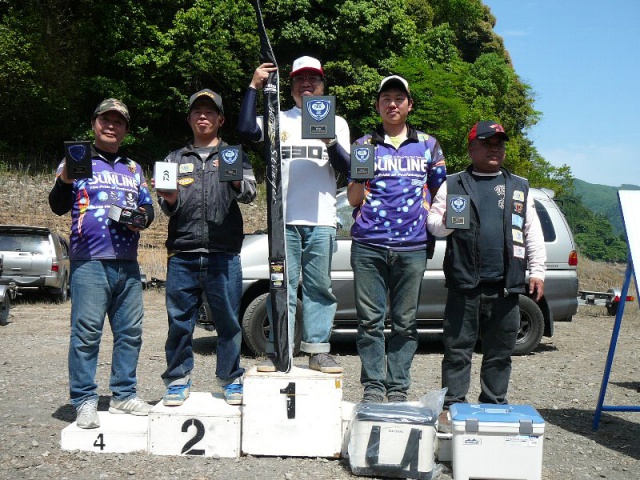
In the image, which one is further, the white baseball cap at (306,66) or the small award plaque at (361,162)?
the white baseball cap at (306,66)

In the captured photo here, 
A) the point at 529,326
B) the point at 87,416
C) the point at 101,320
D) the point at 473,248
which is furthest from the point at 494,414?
the point at 529,326

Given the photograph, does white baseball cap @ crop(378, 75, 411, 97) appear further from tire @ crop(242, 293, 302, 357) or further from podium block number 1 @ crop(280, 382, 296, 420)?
Answer: tire @ crop(242, 293, 302, 357)

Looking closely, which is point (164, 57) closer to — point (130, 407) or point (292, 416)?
point (130, 407)

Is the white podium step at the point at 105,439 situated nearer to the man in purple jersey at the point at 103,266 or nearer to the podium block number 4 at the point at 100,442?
the podium block number 4 at the point at 100,442

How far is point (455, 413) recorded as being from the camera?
3918mm

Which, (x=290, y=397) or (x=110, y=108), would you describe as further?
(x=110, y=108)

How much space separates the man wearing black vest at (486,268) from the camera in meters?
4.51

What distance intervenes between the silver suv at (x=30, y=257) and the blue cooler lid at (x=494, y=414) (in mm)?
12400

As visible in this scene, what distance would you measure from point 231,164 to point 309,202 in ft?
1.92

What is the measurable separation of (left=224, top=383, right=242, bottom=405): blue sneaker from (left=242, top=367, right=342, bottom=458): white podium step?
256 mm

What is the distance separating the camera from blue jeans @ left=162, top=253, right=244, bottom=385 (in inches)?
178

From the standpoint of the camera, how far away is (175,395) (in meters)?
4.40

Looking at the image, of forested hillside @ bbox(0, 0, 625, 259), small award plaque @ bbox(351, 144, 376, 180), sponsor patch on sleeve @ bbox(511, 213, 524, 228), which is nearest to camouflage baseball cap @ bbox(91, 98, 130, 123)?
small award plaque @ bbox(351, 144, 376, 180)

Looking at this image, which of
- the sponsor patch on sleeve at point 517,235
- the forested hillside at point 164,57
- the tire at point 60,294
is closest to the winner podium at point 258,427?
the sponsor patch on sleeve at point 517,235
